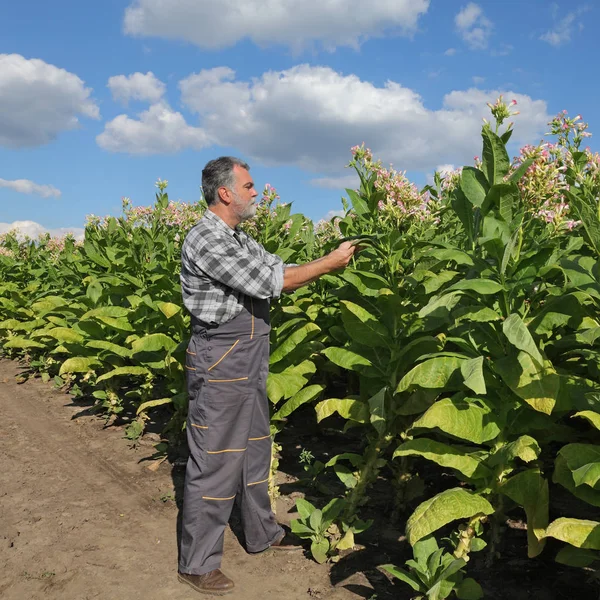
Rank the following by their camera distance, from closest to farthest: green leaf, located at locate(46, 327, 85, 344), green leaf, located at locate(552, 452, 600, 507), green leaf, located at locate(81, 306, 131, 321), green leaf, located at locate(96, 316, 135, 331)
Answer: green leaf, located at locate(552, 452, 600, 507) < green leaf, located at locate(96, 316, 135, 331) < green leaf, located at locate(81, 306, 131, 321) < green leaf, located at locate(46, 327, 85, 344)

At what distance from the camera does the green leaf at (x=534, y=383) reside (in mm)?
2781

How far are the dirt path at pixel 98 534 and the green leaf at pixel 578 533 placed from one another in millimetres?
1198

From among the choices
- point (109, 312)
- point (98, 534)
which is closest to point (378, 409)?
point (98, 534)

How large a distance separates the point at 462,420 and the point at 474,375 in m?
0.37

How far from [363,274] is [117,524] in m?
2.40

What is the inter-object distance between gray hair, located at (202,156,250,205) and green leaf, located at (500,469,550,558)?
2.23 meters

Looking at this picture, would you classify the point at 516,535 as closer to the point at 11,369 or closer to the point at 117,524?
the point at 117,524

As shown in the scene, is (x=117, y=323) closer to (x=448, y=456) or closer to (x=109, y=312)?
(x=109, y=312)

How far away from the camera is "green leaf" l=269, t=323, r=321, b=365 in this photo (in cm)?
413

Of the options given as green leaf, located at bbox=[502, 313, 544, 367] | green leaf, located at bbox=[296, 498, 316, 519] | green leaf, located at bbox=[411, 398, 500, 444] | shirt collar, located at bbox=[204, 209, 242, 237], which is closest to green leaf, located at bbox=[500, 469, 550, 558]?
green leaf, located at bbox=[411, 398, 500, 444]

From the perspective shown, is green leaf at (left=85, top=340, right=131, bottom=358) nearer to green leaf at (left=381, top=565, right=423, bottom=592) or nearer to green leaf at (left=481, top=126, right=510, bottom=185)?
green leaf at (left=381, top=565, right=423, bottom=592)

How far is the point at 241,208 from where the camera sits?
363 centimetres

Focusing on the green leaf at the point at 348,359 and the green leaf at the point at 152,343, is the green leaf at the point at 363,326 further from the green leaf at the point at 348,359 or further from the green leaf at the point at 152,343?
the green leaf at the point at 152,343

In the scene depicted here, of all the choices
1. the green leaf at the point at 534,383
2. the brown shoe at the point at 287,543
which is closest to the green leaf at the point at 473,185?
the green leaf at the point at 534,383
